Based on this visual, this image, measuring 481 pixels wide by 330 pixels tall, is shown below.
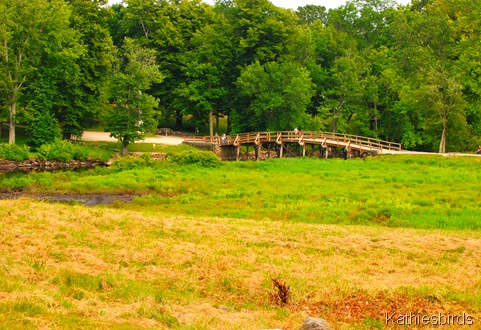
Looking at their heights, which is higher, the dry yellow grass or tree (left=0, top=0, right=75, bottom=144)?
tree (left=0, top=0, right=75, bottom=144)

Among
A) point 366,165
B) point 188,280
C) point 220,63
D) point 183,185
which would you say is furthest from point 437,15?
point 188,280

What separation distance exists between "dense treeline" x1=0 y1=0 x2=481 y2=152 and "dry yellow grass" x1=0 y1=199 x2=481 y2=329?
119 ft

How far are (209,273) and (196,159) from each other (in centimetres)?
2849

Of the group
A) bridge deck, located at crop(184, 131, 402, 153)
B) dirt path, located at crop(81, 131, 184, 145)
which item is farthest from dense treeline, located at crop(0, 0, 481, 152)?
bridge deck, located at crop(184, 131, 402, 153)

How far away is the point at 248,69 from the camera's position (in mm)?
59312

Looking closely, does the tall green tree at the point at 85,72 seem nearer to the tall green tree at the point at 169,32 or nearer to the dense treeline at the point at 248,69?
the dense treeline at the point at 248,69

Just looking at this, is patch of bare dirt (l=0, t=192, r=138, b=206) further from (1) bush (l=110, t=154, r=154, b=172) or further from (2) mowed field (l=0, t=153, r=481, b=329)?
(2) mowed field (l=0, t=153, r=481, b=329)

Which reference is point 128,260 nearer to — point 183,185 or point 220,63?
point 183,185

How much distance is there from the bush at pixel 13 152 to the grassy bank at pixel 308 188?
38.4 ft

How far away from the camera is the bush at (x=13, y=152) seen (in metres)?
45.1

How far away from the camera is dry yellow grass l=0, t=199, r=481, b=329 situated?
381 inches

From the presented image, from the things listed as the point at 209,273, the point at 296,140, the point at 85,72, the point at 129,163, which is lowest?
the point at 209,273

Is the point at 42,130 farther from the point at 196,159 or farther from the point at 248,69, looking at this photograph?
the point at 248,69

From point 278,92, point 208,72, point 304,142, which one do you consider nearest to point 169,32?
point 208,72
